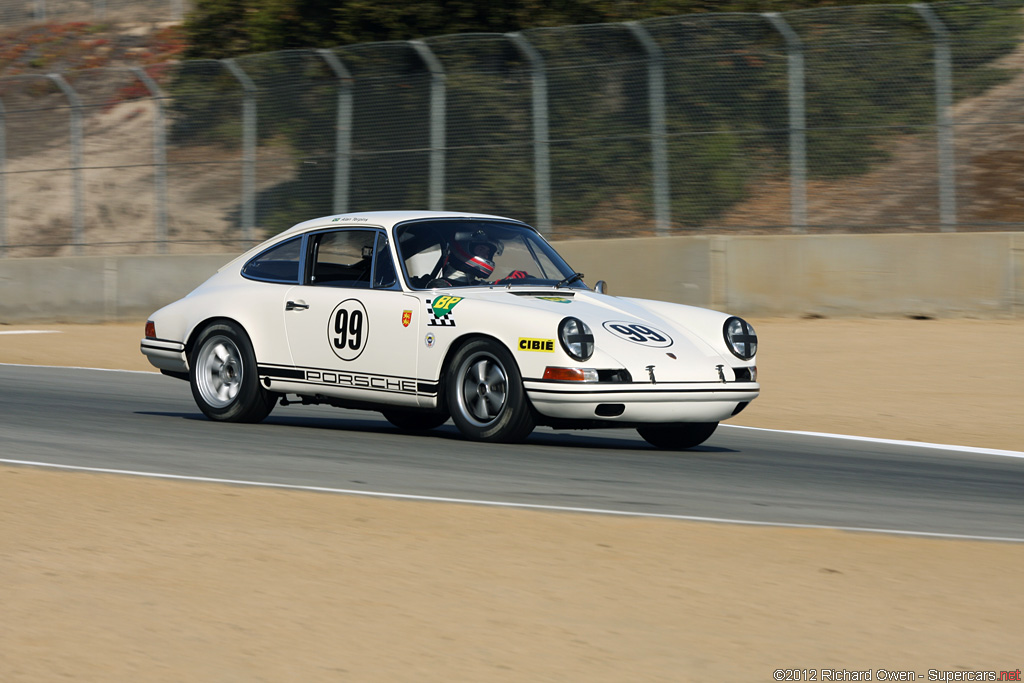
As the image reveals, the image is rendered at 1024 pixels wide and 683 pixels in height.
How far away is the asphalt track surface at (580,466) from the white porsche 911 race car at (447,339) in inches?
10.2

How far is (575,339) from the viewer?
8.19m

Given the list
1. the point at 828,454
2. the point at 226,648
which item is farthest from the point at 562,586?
the point at 828,454

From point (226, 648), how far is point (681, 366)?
445 cm

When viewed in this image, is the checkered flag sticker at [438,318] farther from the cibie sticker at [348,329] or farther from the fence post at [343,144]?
the fence post at [343,144]

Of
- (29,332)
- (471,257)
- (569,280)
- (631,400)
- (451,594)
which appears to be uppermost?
(471,257)

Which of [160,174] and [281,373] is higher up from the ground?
[160,174]

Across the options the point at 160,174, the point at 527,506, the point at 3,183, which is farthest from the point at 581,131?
the point at 527,506

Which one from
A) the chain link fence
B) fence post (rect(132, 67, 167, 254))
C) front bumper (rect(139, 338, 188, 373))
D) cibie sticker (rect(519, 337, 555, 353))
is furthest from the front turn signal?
fence post (rect(132, 67, 167, 254))

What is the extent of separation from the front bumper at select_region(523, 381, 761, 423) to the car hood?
0.07 metres

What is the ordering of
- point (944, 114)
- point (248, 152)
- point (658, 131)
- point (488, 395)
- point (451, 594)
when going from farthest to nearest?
1. point (248, 152)
2. point (658, 131)
3. point (944, 114)
4. point (488, 395)
5. point (451, 594)

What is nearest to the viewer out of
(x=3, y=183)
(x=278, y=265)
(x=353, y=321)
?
(x=353, y=321)

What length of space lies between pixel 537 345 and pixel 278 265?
2423 millimetres

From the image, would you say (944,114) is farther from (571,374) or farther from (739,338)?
(571,374)

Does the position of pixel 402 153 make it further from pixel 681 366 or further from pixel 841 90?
pixel 681 366
